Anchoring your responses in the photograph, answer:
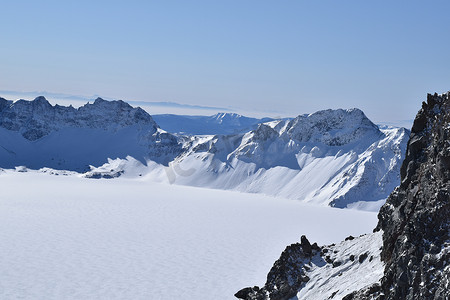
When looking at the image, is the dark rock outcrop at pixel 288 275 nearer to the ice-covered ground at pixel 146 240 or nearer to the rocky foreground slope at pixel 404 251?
the rocky foreground slope at pixel 404 251

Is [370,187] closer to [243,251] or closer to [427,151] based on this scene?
[243,251]

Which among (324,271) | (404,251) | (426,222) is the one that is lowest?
(324,271)

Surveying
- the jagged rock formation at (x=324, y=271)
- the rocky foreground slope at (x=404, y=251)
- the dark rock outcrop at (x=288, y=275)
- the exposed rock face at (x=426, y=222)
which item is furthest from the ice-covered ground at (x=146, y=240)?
the exposed rock face at (x=426, y=222)

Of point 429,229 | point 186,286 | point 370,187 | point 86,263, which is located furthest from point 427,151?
point 370,187

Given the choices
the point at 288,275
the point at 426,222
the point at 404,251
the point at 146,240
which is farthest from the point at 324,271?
the point at 146,240

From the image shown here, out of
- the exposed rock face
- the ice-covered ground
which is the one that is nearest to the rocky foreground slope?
the exposed rock face

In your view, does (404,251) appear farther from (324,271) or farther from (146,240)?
(146,240)
